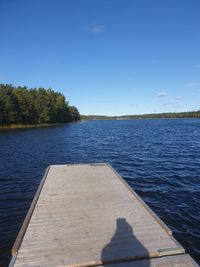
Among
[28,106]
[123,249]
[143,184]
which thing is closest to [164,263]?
[123,249]

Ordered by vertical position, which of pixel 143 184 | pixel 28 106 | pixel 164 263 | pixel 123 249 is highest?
pixel 28 106

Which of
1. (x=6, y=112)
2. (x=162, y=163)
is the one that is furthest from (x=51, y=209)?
(x=6, y=112)

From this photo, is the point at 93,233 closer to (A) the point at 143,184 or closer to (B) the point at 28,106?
(A) the point at 143,184

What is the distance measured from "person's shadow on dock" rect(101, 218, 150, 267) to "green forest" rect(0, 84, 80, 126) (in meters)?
57.5

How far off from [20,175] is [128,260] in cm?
1205

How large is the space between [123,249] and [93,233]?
1077 mm

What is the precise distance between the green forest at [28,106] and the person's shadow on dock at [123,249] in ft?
189

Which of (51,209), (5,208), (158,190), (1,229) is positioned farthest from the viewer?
(158,190)

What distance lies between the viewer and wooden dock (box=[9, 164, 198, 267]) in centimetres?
516

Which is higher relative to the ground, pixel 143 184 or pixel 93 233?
pixel 93 233

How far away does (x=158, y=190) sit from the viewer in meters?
12.8

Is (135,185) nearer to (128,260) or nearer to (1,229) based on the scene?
(1,229)

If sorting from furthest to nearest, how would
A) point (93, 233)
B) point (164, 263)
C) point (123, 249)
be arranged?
point (93, 233), point (123, 249), point (164, 263)

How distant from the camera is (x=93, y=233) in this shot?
20.6ft
